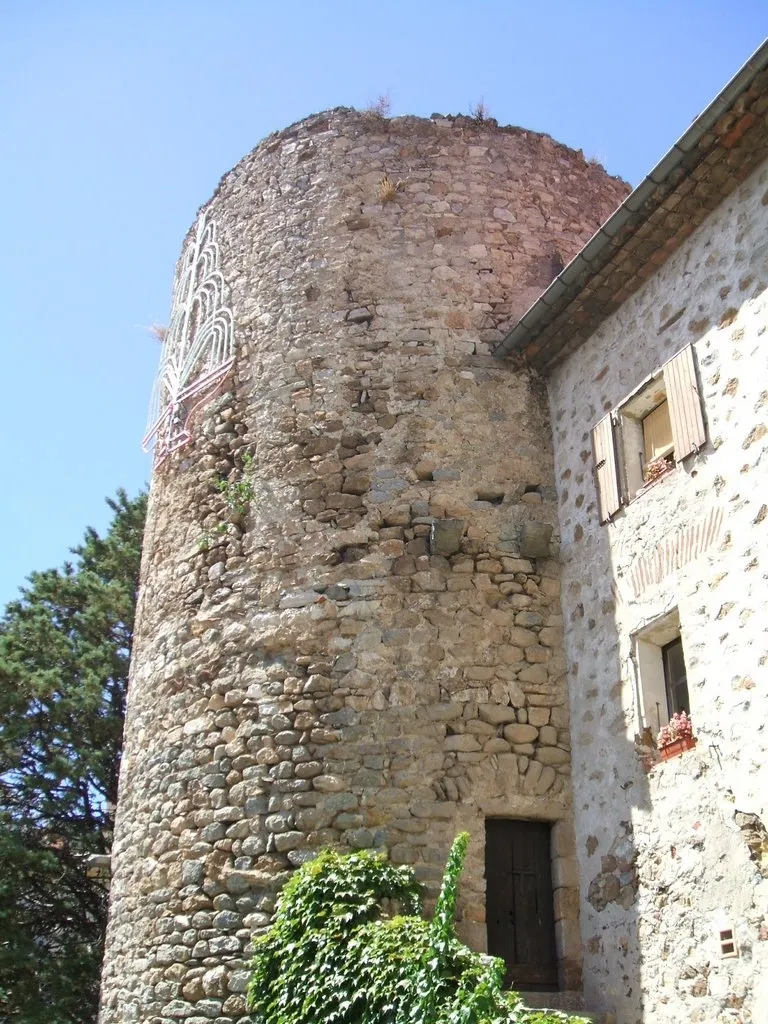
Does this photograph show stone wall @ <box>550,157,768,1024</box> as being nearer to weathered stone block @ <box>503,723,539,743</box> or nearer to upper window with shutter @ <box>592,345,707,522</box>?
upper window with shutter @ <box>592,345,707,522</box>

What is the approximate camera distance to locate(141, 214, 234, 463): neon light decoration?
9.86m

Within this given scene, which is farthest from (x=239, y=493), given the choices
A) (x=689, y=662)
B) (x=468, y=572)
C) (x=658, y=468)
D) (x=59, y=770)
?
(x=59, y=770)

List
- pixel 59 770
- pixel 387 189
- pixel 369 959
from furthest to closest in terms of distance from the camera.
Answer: pixel 59 770 < pixel 387 189 < pixel 369 959

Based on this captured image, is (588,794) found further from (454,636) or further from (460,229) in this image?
(460,229)

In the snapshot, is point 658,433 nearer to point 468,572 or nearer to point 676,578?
point 676,578

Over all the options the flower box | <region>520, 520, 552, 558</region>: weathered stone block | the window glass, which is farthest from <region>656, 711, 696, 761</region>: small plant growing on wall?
<region>520, 520, 552, 558</region>: weathered stone block

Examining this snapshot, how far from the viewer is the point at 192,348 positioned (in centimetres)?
1033

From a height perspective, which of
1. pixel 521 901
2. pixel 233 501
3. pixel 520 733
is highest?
pixel 233 501

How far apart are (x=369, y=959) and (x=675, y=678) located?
2.50 metres

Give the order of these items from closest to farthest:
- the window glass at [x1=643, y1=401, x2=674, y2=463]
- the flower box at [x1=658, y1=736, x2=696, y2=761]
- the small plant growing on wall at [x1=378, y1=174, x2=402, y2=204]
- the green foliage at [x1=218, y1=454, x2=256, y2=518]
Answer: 1. the flower box at [x1=658, y1=736, x2=696, y2=761]
2. the window glass at [x1=643, y1=401, x2=674, y2=463]
3. the green foliage at [x1=218, y1=454, x2=256, y2=518]
4. the small plant growing on wall at [x1=378, y1=174, x2=402, y2=204]

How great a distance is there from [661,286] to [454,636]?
283 centimetres

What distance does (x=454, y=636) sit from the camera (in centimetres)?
784

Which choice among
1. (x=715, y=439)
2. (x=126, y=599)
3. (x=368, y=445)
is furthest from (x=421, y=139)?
(x=126, y=599)

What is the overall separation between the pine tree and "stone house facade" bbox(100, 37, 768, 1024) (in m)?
4.05
